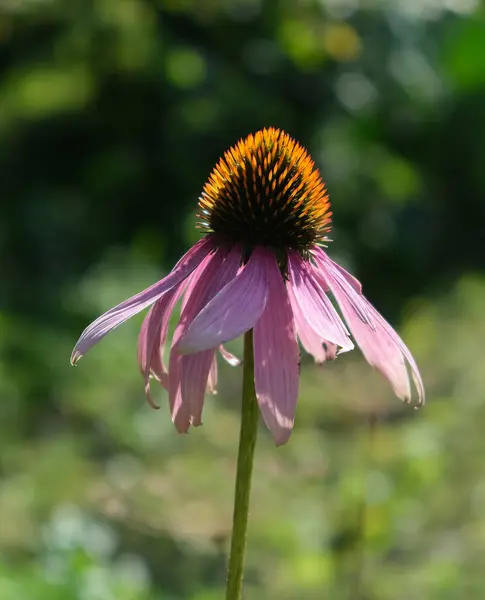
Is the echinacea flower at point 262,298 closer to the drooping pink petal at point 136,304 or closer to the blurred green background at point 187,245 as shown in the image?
the drooping pink petal at point 136,304

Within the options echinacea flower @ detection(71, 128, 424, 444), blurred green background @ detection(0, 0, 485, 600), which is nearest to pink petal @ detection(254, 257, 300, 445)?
echinacea flower @ detection(71, 128, 424, 444)

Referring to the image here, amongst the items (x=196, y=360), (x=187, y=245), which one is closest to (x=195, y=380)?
(x=196, y=360)

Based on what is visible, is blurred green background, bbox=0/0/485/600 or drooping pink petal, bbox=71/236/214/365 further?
blurred green background, bbox=0/0/485/600

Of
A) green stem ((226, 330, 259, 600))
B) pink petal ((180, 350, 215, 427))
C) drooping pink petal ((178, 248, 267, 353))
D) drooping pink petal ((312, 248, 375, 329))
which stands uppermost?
drooping pink petal ((312, 248, 375, 329))

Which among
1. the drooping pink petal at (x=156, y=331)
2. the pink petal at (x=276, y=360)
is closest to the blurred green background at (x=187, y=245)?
the drooping pink petal at (x=156, y=331)

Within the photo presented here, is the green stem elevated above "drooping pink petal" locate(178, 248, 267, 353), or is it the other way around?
"drooping pink petal" locate(178, 248, 267, 353)

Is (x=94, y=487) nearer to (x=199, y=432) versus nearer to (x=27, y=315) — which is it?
(x=199, y=432)

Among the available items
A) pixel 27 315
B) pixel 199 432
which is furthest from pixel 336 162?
pixel 199 432

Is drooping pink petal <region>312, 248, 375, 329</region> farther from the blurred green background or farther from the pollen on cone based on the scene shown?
the blurred green background
